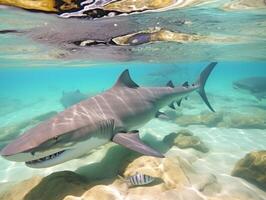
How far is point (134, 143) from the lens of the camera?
217 inches

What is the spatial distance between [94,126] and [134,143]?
3.12 feet

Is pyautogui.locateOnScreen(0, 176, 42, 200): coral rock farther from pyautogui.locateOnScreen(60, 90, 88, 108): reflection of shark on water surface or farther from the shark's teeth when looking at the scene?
pyautogui.locateOnScreen(60, 90, 88, 108): reflection of shark on water surface

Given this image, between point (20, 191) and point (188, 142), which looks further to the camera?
point (188, 142)

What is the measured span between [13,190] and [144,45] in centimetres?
1366

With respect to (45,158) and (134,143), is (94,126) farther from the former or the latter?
(45,158)

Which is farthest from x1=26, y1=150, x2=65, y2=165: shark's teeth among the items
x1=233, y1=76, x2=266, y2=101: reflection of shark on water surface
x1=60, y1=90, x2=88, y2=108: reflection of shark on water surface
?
x1=233, y1=76, x2=266, y2=101: reflection of shark on water surface

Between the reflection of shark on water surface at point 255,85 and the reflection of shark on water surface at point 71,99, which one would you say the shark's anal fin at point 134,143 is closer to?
the reflection of shark on water surface at point 255,85

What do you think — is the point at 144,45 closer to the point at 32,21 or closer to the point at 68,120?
the point at 32,21

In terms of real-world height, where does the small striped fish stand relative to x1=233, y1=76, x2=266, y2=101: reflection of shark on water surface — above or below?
above

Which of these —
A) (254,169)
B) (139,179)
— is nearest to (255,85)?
(254,169)

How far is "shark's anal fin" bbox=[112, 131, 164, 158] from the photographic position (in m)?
5.00

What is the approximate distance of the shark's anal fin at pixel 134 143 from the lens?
16.4 feet

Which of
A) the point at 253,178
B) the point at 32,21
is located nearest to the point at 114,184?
the point at 253,178

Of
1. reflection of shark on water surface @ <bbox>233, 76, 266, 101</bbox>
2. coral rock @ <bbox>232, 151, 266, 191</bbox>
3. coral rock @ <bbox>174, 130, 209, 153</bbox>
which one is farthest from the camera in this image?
reflection of shark on water surface @ <bbox>233, 76, 266, 101</bbox>
